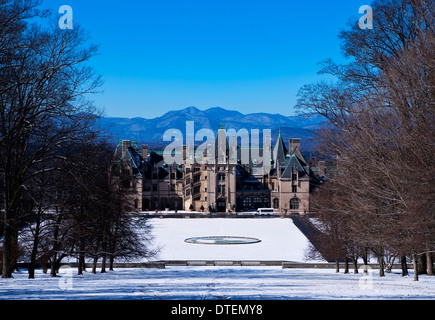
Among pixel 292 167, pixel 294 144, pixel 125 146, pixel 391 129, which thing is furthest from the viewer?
pixel 294 144

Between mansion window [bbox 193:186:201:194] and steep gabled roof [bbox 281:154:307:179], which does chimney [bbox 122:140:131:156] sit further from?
steep gabled roof [bbox 281:154:307:179]

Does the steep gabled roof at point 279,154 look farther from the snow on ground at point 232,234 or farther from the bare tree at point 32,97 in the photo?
the bare tree at point 32,97

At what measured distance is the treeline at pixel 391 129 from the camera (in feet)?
40.7

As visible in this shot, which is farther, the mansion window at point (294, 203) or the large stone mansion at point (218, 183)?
the large stone mansion at point (218, 183)

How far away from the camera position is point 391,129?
13727 mm

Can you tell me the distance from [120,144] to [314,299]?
66.8 m

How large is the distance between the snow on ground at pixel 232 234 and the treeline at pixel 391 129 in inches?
665

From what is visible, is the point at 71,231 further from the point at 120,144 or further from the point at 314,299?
the point at 120,144

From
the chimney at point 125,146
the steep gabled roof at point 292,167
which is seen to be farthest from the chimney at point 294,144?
the chimney at point 125,146

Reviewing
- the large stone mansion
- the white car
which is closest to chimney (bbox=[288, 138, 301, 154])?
the large stone mansion

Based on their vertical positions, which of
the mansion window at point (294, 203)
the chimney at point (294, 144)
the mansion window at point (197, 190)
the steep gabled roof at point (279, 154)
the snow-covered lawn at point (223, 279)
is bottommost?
the snow-covered lawn at point (223, 279)

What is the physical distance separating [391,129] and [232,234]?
32.4 metres

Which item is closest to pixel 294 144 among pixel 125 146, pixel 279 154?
pixel 279 154

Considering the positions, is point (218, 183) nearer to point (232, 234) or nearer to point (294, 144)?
point (294, 144)
